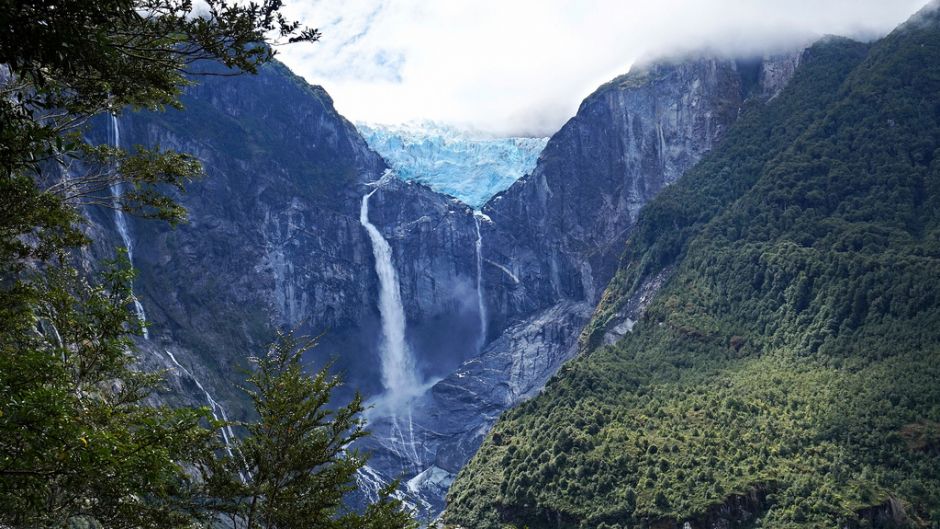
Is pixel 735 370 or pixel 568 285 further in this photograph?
pixel 568 285

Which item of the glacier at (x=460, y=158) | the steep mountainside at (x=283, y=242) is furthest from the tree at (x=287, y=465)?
the glacier at (x=460, y=158)

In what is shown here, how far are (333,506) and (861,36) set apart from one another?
11207 centimetres

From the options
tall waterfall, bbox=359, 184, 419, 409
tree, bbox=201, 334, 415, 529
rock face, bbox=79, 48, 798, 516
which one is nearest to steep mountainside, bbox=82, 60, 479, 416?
rock face, bbox=79, 48, 798, 516

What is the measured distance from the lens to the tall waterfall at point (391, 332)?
108125 mm

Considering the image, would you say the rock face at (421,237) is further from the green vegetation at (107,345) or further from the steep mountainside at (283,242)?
the green vegetation at (107,345)

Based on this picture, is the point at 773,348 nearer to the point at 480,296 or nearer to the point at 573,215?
the point at 573,215

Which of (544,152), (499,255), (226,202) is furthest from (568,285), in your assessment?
(226,202)

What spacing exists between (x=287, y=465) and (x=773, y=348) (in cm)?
5712

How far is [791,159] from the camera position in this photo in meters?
85.1

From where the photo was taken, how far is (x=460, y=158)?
140 m

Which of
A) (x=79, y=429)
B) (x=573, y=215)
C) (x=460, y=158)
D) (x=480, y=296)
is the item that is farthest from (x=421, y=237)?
(x=79, y=429)

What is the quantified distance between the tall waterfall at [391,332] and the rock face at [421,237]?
1106 millimetres

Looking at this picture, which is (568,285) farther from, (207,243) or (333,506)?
(333,506)

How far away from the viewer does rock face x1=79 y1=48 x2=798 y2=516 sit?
9975 centimetres
